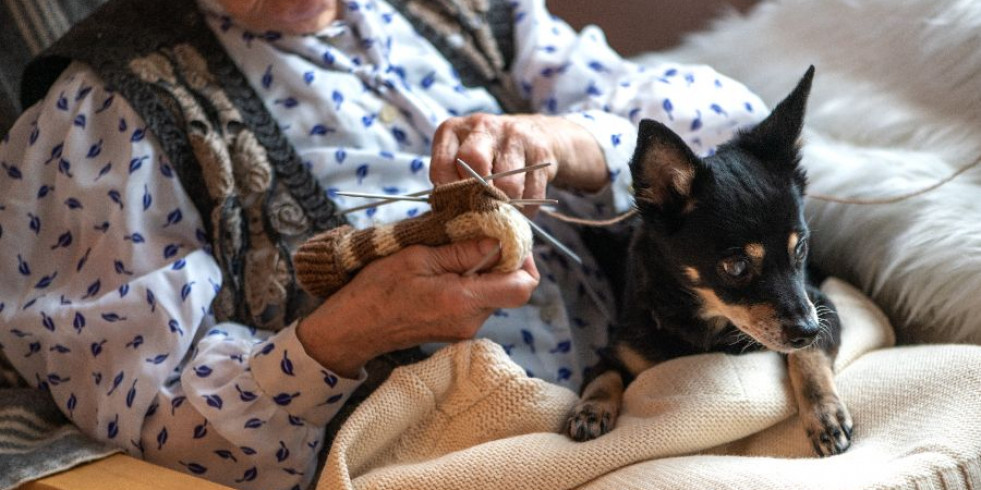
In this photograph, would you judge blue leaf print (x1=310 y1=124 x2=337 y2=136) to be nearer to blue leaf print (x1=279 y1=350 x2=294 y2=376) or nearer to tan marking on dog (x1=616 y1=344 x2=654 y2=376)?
blue leaf print (x1=279 y1=350 x2=294 y2=376)

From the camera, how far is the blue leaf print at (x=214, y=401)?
3.40ft

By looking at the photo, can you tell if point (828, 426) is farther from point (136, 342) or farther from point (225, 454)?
point (136, 342)

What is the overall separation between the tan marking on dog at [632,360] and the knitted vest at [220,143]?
0.39 metres

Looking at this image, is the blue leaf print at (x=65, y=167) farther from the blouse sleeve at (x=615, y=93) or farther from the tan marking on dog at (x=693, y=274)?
the tan marking on dog at (x=693, y=274)

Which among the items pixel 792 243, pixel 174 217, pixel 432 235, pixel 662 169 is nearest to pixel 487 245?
pixel 432 235

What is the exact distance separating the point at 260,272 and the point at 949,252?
83 cm

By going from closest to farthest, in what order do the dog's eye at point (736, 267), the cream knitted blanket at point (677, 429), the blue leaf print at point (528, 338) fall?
the cream knitted blanket at point (677, 429) < the dog's eye at point (736, 267) < the blue leaf print at point (528, 338)

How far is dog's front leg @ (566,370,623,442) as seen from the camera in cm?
98

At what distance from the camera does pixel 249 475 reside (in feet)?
3.52

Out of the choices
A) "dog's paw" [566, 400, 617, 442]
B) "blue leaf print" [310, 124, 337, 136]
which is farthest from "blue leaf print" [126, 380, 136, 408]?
"dog's paw" [566, 400, 617, 442]

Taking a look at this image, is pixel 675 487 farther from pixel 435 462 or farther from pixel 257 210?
pixel 257 210

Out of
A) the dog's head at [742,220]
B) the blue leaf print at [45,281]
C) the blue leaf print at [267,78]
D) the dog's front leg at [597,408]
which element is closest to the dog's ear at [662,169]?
the dog's head at [742,220]

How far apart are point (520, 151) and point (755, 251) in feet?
0.96

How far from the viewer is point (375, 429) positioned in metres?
0.97
